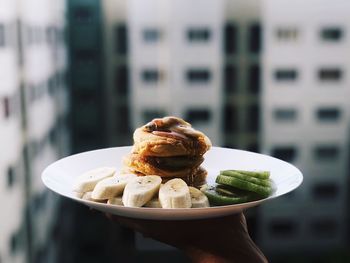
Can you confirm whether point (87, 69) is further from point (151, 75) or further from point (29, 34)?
point (29, 34)

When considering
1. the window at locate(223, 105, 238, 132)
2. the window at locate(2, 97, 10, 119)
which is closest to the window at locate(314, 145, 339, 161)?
the window at locate(223, 105, 238, 132)

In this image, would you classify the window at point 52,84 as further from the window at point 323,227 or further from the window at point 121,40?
the window at point 323,227

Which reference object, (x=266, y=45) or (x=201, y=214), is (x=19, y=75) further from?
(x=201, y=214)

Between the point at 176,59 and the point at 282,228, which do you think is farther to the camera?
the point at 282,228

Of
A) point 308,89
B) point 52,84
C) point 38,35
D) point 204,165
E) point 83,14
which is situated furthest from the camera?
point 308,89

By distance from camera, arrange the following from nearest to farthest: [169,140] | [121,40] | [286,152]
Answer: [169,140] < [121,40] < [286,152]

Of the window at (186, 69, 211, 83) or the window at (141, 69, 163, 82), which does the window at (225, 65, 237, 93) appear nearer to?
the window at (186, 69, 211, 83)

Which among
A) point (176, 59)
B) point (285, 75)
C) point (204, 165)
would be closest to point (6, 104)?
point (176, 59)
